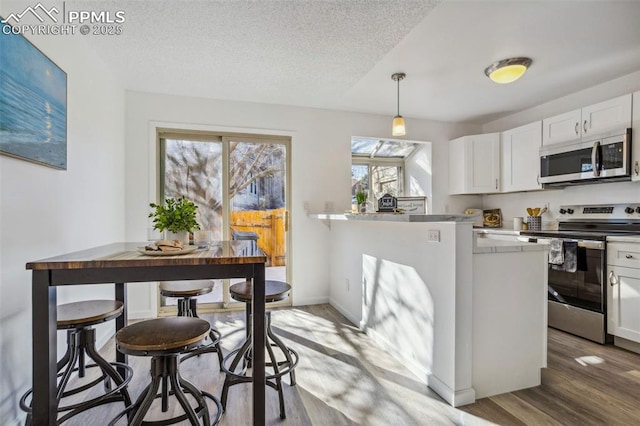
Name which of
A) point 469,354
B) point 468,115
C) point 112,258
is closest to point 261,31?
point 112,258

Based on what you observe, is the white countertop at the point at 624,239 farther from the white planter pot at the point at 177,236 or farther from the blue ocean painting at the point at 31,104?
the blue ocean painting at the point at 31,104

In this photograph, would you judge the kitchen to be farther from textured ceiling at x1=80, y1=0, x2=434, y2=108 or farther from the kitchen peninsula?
the kitchen peninsula

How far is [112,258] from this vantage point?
133 centimetres

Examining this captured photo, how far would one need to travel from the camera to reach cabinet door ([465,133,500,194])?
4.20 metres

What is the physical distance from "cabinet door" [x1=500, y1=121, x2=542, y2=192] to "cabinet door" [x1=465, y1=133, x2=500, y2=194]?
3.3 inches

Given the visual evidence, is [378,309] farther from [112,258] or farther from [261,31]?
[261,31]

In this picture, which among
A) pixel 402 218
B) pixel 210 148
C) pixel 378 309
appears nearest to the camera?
pixel 402 218

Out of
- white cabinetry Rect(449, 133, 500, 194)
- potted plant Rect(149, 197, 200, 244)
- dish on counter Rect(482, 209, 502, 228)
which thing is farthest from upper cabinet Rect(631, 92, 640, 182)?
potted plant Rect(149, 197, 200, 244)

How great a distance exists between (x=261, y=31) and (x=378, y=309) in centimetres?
242

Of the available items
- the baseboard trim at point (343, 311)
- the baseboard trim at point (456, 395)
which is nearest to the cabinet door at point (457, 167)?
the baseboard trim at point (343, 311)

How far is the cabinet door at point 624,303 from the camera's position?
2533mm

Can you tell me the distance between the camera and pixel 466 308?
184cm

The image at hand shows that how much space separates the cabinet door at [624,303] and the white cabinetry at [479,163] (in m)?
1.79

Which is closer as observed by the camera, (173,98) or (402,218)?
(402,218)
